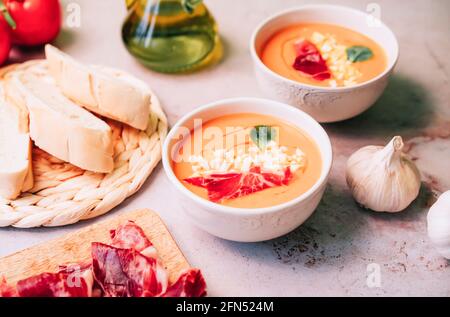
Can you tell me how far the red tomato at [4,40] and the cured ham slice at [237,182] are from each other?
82cm

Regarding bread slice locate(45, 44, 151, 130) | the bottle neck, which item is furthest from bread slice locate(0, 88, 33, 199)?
the bottle neck

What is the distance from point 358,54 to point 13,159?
0.92 m

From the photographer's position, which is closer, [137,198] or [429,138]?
[137,198]

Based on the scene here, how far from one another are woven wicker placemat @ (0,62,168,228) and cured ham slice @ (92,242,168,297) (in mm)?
180

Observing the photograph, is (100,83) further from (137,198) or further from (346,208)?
(346,208)

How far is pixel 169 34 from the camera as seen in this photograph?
5.76 feet

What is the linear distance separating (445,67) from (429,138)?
14.2 inches

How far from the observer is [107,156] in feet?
4.63

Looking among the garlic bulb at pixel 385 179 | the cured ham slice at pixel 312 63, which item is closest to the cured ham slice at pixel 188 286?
the garlic bulb at pixel 385 179

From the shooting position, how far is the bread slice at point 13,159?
134 cm

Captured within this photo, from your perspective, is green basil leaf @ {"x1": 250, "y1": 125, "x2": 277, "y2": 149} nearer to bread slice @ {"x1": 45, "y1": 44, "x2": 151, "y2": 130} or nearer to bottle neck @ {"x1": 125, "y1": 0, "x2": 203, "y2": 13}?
bread slice @ {"x1": 45, "y1": 44, "x2": 151, "y2": 130}

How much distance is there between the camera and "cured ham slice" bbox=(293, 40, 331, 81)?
156 centimetres

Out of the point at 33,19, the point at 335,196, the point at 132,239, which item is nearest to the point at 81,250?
the point at 132,239

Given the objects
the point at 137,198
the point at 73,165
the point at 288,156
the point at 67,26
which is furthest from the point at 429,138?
the point at 67,26
